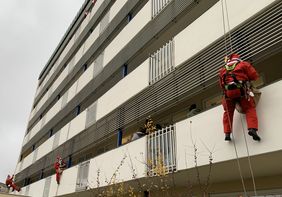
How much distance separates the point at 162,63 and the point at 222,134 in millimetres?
4158

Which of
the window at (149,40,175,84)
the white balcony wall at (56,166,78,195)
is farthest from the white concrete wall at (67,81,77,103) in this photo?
the window at (149,40,175,84)

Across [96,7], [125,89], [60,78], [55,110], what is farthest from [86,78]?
[60,78]

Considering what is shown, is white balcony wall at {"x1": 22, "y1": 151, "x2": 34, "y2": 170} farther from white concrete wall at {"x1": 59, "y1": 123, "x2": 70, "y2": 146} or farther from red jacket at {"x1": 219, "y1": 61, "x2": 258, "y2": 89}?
red jacket at {"x1": 219, "y1": 61, "x2": 258, "y2": 89}

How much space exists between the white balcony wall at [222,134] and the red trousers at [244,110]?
190 mm

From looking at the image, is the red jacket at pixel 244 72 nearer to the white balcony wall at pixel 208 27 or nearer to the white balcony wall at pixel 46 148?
the white balcony wall at pixel 208 27

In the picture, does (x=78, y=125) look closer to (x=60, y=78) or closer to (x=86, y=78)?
(x=86, y=78)

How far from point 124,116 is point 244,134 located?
256 inches

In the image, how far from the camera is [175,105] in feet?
33.0

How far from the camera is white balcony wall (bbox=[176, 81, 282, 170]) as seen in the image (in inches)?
202

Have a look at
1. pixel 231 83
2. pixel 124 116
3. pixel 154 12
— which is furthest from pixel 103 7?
pixel 231 83

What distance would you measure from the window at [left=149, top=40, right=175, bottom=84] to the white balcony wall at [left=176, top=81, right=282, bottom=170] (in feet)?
7.55

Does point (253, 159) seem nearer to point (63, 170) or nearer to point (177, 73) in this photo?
point (177, 73)

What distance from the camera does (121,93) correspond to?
12078 millimetres

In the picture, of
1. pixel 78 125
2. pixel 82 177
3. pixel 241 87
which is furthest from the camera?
pixel 78 125
